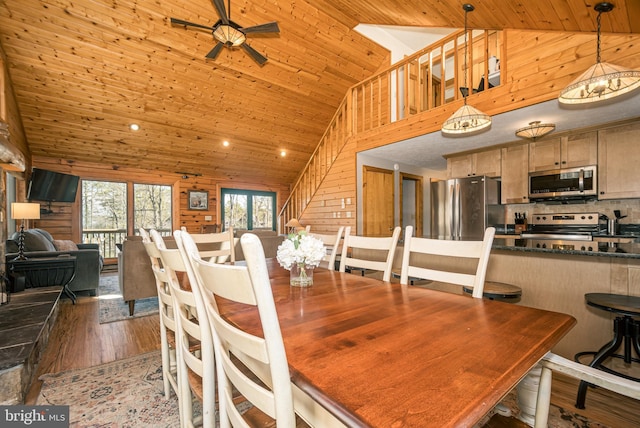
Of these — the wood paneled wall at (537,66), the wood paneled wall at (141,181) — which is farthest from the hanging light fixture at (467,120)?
the wood paneled wall at (141,181)

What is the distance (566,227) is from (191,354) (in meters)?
4.93

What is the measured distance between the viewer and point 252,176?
795 cm

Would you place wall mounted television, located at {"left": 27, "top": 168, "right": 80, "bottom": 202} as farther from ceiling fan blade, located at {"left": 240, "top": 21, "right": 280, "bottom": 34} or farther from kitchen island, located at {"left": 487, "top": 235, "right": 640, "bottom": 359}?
kitchen island, located at {"left": 487, "top": 235, "right": 640, "bottom": 359}

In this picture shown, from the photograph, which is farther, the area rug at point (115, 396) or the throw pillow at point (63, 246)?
the throw pillow at point (63, 246)

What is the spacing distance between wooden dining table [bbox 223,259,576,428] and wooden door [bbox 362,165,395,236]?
3963 mm

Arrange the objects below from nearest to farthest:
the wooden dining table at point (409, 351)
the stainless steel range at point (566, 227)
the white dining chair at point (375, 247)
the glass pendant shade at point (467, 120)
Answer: the wooden dining table at point (409, 351) → the white dining chair at point (375, 247) → the glass pendant shade at point (467, 120) → the stainless steel range at point (566, 227)

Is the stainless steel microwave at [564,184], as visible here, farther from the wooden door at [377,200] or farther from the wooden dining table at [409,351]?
the wooden dining table at [409,351]

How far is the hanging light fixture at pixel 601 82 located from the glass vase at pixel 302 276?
2.27 meters

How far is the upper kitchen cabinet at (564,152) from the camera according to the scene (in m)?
3.72

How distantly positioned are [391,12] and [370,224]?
3219mm

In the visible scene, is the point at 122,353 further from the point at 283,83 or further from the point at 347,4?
the point at 347,4

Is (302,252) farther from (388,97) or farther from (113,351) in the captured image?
(388,97)

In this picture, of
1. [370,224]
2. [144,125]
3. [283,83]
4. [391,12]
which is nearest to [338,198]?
[370,224]

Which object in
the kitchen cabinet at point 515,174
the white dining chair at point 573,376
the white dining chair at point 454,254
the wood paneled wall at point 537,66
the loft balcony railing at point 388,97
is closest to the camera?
the white dining chair at point 573,376
